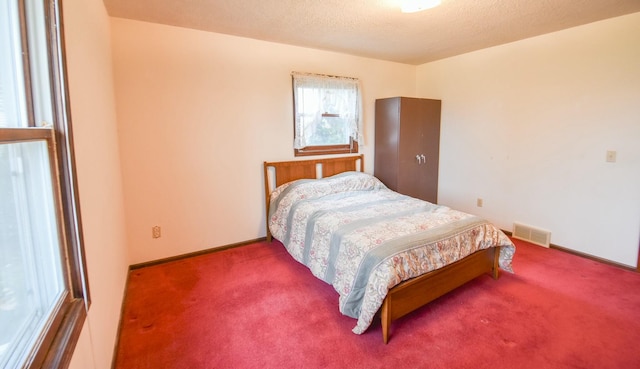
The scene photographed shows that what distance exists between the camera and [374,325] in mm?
2072

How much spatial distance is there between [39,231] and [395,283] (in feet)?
A: 5.59

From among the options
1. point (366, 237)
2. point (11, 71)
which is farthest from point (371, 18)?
point (11, 71)

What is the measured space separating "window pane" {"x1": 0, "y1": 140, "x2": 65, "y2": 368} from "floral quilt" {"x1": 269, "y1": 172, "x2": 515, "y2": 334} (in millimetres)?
1529

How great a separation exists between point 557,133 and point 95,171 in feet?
13.3

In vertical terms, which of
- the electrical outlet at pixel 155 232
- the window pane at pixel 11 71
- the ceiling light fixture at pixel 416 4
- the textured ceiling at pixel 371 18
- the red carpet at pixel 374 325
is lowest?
the red carpet at pixel 374 325

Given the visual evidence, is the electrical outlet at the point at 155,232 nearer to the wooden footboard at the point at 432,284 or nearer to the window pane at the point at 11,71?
the window pane at the point at 11,71

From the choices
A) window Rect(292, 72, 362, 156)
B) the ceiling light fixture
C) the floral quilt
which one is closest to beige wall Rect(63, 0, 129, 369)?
the floral quilt

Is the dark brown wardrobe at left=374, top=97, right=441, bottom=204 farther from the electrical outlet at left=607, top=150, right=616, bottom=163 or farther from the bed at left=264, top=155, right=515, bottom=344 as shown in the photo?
the electrical outlet at left=607, top=150, right=616, bottom=163

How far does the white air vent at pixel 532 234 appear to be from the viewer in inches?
132

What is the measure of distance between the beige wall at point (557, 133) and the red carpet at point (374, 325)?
54 cm

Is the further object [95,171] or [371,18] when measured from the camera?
[371,18]

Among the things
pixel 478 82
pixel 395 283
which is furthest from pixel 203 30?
pixel 478 82

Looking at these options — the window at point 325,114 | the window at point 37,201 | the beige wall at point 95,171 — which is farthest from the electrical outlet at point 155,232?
the window at point 37,201

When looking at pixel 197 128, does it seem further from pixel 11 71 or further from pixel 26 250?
pixel 26 250
